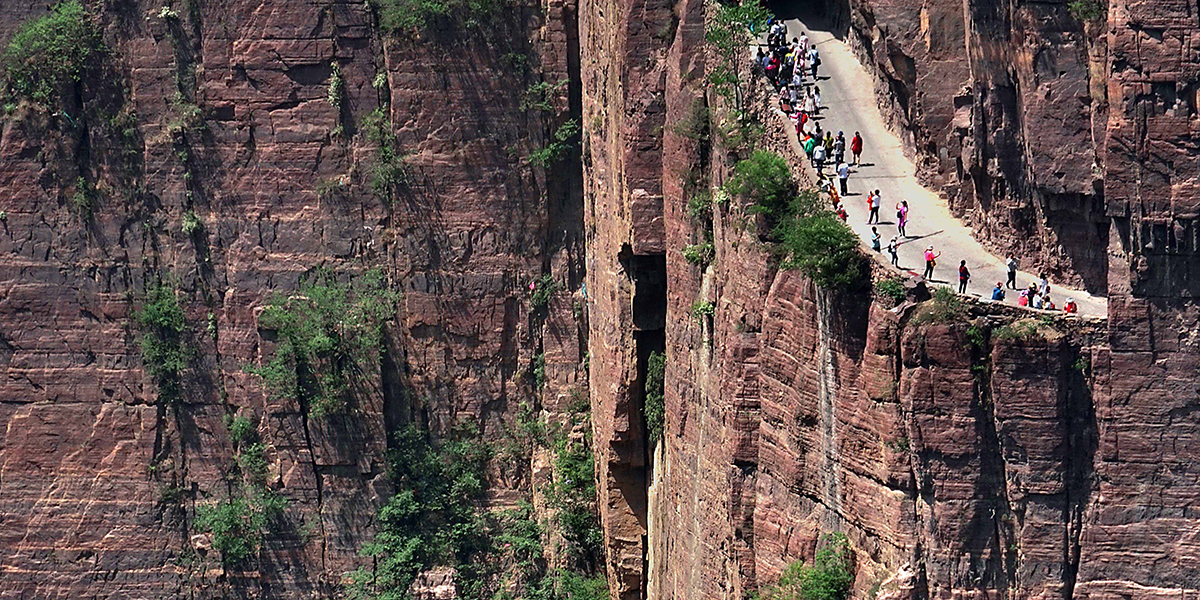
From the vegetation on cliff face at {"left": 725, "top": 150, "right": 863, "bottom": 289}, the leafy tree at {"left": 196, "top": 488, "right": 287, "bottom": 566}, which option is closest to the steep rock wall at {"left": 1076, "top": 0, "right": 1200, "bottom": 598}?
the vegetation on cliff face at {"left": 725, "top": 150, "right": 863, "bottom": 289}

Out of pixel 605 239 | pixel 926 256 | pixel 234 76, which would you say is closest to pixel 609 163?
pixel 605 239

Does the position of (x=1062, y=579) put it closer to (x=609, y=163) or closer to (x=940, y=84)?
(x=940, y=84)

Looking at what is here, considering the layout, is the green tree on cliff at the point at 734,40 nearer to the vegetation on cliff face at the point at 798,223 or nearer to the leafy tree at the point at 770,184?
the vegetation on cliff face at the point at 798,223

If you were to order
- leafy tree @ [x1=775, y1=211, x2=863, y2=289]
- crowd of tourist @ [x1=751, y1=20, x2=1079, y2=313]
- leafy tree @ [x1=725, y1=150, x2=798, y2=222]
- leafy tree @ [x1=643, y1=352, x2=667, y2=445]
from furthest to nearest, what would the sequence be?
leafy tree @ [x1=643, y1=352, x2=667, y2=445] < leafy tree @ [x1=725, y1=150, x2=798, y2=222] < leafy tree @ [x1=775, y1=211, x2=863, y2=289] < crowd of tourist @ [x1=751, y1=20, x2=1079, y2=313]

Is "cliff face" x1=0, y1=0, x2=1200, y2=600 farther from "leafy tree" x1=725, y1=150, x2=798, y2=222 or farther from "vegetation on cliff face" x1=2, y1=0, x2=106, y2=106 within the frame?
"leafy tree" x1=725, y1=150, x2=798, y2=222

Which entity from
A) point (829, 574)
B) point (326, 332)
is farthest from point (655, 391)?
point (829, 574)

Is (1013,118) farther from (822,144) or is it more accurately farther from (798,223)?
(822,144)
